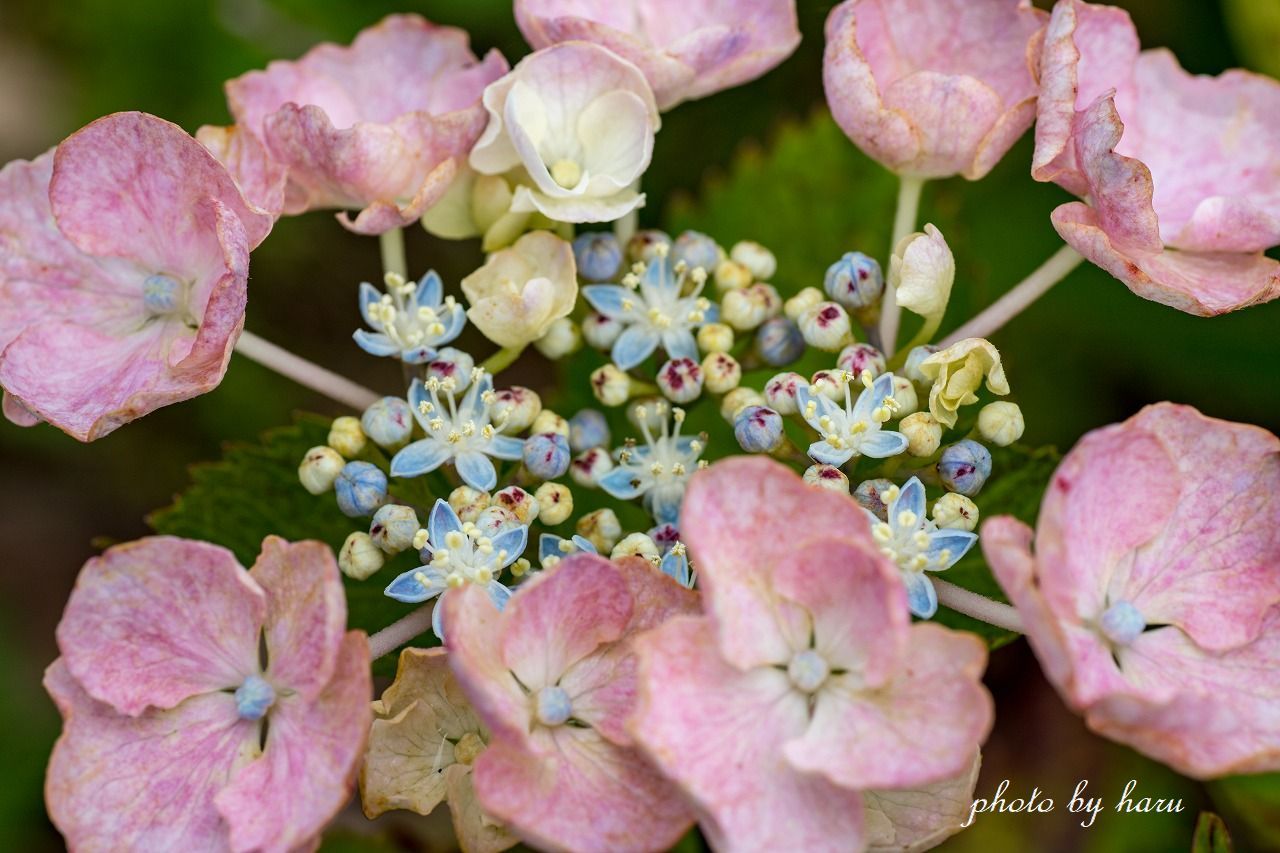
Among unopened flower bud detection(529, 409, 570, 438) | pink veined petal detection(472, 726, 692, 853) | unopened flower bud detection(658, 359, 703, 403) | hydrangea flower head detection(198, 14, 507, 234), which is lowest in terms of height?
pink veined petal detection(472, 726, 692, 853)

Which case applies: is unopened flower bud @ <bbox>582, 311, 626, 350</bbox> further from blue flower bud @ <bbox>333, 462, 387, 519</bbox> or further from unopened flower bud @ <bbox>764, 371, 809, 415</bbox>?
blue flower bud @ <bbox>333, 462, 387, 519</bbox>

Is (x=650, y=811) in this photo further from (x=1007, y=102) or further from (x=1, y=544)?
(x=1, y=544)


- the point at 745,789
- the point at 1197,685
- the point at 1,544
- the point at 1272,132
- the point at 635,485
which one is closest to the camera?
the point at 745,789

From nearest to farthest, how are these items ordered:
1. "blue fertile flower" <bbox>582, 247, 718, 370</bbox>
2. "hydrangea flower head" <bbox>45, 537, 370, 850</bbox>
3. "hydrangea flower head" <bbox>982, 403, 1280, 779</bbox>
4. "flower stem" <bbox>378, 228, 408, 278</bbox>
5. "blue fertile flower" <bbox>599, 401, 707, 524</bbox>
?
1. "hydrangea flower head" <bbox>982, 403, 1280, 779</bbox>
2. "hydrangea flower head" <bbox>45, 537, 370, 850</bbox>
3. "blue fertile flower" <bbox>599, 401, 707, 524</bbox>
4. "blue fertile flower" <bbox>582, 247, 718, 370</bbox>
5. "flower stem" <bbox>378, 228, 408, 278</bbox>

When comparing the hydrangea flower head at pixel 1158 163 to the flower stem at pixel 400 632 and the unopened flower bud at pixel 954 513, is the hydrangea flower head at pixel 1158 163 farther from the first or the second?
the flower stem at pixel 400 632

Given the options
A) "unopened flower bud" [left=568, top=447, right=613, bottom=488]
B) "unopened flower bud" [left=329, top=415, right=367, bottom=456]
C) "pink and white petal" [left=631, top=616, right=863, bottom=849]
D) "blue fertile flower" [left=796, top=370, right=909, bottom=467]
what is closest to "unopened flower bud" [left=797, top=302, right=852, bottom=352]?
"blue fertile flower" [left=796, top=370, right=909, bottom=467]

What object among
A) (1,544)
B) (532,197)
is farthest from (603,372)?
(1,544)

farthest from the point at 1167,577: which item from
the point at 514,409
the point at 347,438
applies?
the point at 347,438
